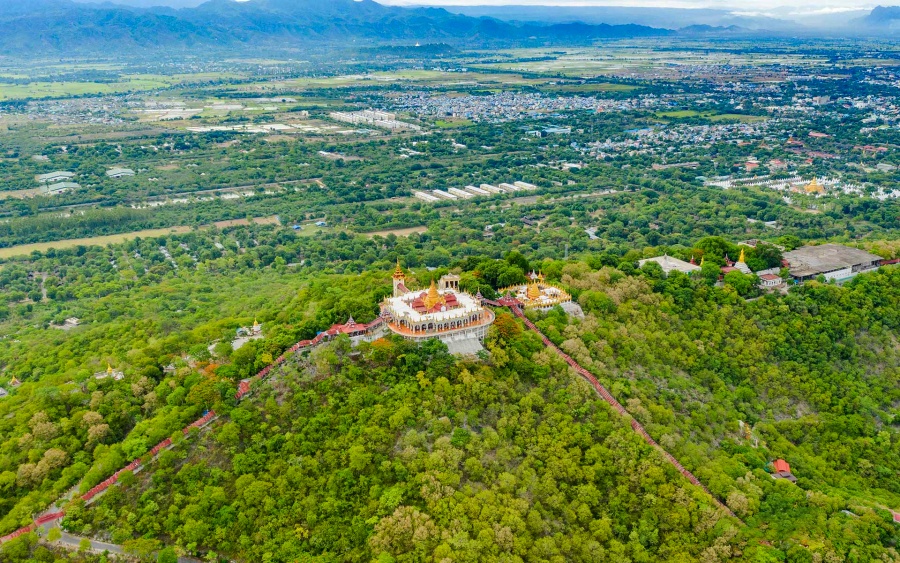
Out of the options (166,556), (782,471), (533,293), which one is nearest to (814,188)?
(533,293)

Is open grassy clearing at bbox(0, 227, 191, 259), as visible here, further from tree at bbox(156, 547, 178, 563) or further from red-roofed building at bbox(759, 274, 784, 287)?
red-roofed building at bbox(759, 274, 784, 287)

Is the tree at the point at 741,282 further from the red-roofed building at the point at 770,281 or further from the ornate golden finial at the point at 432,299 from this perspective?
the ornate golden finial at the point at 432,299

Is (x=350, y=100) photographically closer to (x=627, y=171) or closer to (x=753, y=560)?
(x=627, y=171)

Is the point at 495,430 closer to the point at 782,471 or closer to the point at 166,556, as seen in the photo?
the point at 782,471

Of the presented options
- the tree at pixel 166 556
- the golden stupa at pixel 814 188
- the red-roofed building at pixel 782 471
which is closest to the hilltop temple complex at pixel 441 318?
the tree at pixel 166 556

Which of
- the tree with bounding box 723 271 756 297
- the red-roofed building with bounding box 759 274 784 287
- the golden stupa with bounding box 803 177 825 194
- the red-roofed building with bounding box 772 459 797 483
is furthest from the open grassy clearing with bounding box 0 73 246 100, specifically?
the red-roofed building with bounding box 772 459 797 483

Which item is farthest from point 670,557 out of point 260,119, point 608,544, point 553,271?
point 260,119
